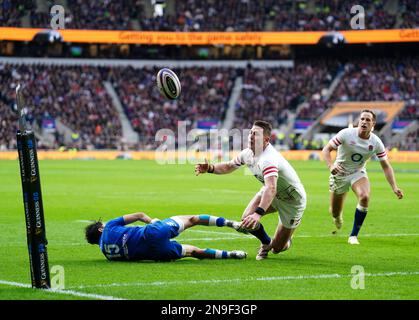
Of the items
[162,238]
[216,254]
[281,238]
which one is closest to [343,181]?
[281,238]

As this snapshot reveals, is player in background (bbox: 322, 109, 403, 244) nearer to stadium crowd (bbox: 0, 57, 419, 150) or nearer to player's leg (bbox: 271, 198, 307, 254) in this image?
player's leg (bbox: 271, 198, 307, 254)

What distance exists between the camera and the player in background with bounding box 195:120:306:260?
12289 mm

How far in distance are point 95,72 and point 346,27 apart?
2270 cm

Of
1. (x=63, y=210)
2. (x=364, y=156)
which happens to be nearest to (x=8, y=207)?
(x=63, y=210)

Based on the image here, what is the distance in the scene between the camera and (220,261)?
12797mm

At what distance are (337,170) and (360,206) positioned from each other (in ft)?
4.14

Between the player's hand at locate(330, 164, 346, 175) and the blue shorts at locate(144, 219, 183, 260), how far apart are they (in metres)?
3.78

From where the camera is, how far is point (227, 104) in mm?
76312

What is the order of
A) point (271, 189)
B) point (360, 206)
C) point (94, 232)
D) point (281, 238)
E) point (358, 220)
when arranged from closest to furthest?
point (271, 189), point (94, 232), point (281, 238), point (358, 220), point (360, 206)

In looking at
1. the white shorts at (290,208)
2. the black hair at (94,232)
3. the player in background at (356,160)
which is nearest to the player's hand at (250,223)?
the white shorts at (290,208)

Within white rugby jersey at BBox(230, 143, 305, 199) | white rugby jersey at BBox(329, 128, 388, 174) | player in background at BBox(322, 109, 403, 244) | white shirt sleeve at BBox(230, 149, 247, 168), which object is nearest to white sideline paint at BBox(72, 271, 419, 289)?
white rugby jersey at BBox(230, 143, 305, 199)

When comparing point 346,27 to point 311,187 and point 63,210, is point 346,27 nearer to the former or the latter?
point 311,187

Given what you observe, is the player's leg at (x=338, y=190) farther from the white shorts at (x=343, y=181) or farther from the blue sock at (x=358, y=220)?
the blue sock at (x=358, y=220)

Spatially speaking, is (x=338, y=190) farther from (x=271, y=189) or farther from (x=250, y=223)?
(x=250, y=223)
